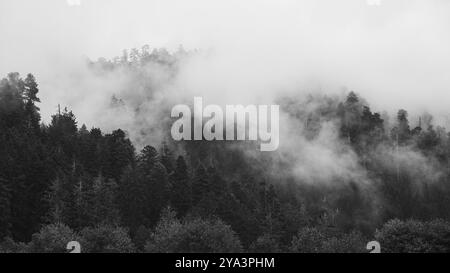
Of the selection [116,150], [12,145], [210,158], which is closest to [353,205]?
[210,158]

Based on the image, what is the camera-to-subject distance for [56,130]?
132m
